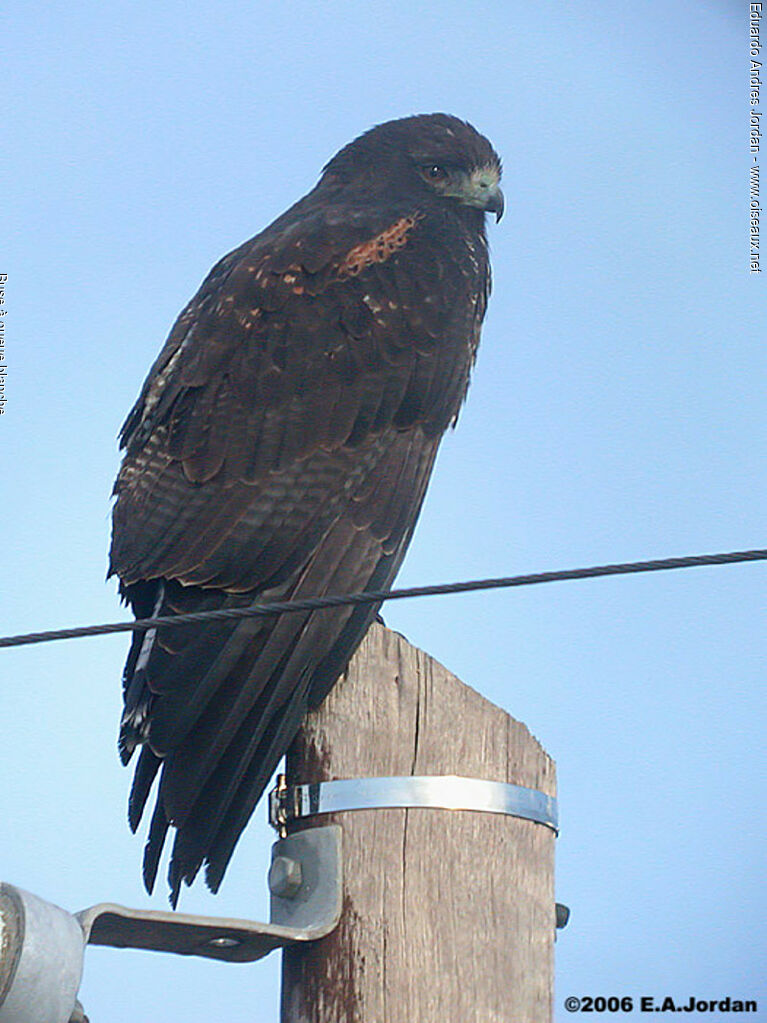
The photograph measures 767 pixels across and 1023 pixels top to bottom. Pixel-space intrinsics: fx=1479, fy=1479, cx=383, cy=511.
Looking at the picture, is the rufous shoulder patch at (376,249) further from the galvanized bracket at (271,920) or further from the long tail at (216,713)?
the galvanized bracket at (271,920)

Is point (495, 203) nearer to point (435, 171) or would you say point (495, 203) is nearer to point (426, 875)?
point (435, 171)

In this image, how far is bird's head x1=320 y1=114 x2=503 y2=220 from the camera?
4.93 metres

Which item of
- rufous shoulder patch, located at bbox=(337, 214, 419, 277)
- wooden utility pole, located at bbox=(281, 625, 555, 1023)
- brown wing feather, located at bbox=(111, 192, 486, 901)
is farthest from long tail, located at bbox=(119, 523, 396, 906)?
rufous shoulder patch, located at bbox=(337, 214, 419, 277)

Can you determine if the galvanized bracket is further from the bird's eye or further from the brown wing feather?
the bird's eye

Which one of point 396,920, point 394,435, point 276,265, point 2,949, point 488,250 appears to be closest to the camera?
point 2,949

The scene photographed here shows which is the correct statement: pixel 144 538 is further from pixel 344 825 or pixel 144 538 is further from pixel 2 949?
pixel 2 949

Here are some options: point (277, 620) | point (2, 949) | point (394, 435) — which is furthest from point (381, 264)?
point (2, 949)

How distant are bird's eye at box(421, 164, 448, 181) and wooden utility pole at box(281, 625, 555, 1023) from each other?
2526mm

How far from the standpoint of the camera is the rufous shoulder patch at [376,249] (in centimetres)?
427

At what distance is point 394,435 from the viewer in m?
3.97

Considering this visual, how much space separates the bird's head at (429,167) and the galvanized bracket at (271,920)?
2.75 m

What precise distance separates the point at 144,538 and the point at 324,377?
0.77 m

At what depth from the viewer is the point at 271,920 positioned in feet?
8.85

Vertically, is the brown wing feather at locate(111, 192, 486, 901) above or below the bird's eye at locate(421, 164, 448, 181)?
below
